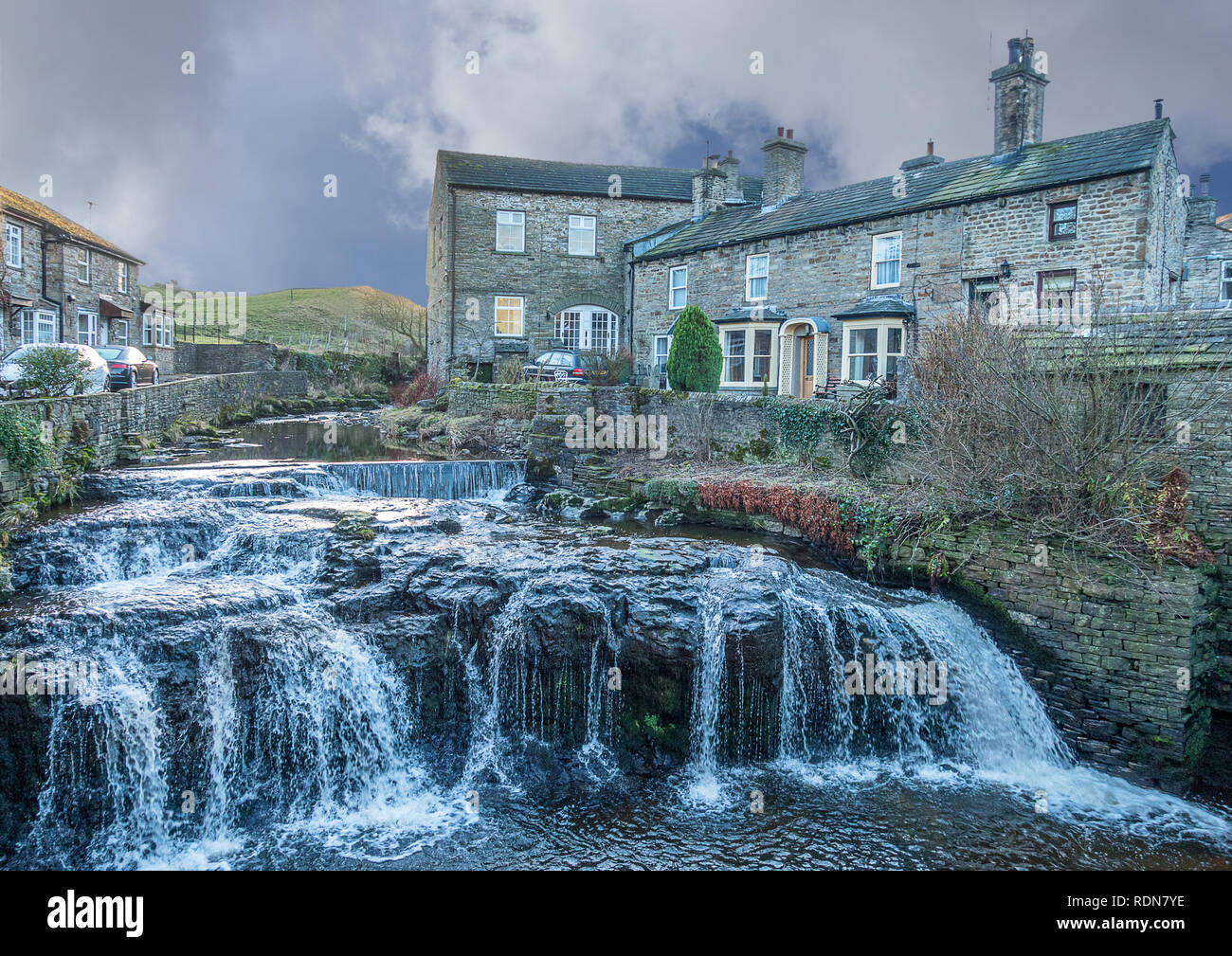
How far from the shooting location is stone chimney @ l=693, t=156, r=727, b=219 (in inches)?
1161

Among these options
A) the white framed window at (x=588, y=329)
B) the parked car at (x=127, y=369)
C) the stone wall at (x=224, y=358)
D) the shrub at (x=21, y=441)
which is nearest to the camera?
the shrub at (x=21, y=441)

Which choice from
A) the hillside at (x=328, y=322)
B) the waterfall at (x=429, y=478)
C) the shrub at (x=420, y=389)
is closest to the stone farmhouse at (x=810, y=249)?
the shrub at (x=420, y=389)

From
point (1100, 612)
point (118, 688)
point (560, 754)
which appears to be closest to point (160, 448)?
point (118, 688)

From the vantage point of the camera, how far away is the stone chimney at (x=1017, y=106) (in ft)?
64.9

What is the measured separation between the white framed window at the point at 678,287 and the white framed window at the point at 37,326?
21.4 m

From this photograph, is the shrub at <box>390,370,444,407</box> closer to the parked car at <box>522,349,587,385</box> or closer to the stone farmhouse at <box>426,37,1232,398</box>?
the stone farmhouse at <box>426,37,1232,398</box>

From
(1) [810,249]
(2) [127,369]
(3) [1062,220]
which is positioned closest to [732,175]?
(1) [810,249]

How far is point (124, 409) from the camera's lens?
17938 mm

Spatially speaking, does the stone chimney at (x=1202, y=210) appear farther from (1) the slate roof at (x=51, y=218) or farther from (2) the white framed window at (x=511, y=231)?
(1) the slate roof at (x=51, y=218)

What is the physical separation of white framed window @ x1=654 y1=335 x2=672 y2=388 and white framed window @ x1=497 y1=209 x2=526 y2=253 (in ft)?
23.2

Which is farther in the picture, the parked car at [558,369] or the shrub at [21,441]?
the parked car at [558,369]

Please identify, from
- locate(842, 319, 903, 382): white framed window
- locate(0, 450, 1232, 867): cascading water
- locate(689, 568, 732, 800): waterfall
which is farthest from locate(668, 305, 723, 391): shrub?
locate(689, 568, 732, 800): waterfall

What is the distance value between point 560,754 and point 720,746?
1.93m

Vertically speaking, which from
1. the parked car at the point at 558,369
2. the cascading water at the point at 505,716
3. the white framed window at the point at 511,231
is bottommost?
the cascading water at the point at 505,716
